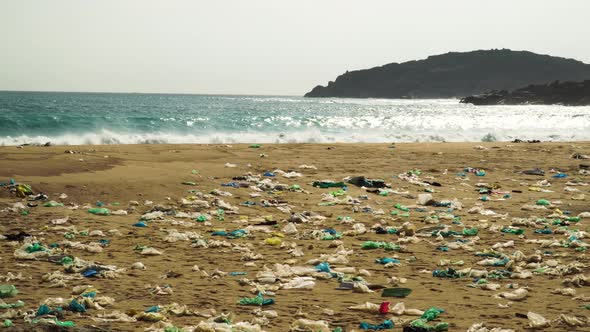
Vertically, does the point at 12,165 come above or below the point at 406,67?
below

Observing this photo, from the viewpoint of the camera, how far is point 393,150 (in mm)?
16281

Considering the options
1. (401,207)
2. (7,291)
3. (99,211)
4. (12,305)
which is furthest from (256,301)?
(401,207)

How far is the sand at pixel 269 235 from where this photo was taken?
13.4ft

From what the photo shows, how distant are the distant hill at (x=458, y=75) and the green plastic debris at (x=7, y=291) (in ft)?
415

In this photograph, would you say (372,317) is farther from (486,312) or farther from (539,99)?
(539,99)

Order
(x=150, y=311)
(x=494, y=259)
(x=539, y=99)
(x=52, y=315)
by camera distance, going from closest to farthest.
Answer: (x=52, y=315) → (x=150, y=311) → (x=494, y=259) → (x=539, y=99)

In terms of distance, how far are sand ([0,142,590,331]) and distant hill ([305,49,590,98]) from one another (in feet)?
387

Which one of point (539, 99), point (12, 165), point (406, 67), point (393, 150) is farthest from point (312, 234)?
point (406, 67)

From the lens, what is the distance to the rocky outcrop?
7506 centimetres

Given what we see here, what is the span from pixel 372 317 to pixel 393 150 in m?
12.7

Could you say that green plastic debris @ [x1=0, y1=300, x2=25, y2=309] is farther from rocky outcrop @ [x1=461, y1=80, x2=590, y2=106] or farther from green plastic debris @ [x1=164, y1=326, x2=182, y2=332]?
rocky outcrop @ [x1=461, y1=80, x2=590, y2=106]

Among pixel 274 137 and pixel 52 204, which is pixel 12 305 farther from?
pixel 274 137

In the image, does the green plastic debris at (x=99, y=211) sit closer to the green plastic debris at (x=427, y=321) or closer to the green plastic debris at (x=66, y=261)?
the green plastic debris at (x=66, y=261)

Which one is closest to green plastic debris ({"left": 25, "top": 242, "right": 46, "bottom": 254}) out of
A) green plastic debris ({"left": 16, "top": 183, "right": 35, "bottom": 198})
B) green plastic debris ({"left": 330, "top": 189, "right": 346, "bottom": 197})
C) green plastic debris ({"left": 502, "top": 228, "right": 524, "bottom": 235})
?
green plastic debris ({"left": 16, "top": 183, "right": 35, "bottom": 198})
